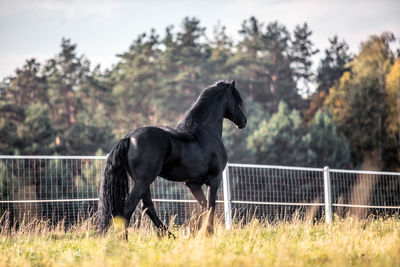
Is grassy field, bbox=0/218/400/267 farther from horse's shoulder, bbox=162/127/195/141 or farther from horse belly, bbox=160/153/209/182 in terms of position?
horse's shoulder, bbox=162/127/195/141

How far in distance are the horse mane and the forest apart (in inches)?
1043

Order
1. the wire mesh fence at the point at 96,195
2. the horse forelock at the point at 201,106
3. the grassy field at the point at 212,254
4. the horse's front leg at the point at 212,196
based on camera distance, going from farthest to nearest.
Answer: the wire mesh fence at the point at 96,195 < the horse forelock at the point at 201,106 < the horse's front leg at the point at 212,196 < the grassy field at the point at 212,254

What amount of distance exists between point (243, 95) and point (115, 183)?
38.0 m

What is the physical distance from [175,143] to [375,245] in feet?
8.35

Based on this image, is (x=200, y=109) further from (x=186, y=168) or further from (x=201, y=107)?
(x=186, y=168)

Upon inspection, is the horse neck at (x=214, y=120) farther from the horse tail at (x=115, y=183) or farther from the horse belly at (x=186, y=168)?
the horse tail at (x=115, y=183)

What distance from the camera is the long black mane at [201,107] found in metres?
6.92

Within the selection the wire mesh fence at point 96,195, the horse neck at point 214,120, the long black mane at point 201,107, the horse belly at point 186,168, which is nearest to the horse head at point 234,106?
the long black mane at point 201,107

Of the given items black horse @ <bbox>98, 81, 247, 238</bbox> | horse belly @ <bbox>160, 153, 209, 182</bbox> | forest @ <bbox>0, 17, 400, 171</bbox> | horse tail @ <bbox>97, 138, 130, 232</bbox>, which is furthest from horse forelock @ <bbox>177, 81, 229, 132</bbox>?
forest @ <bbox>0, 17, 400, 171</bbox>

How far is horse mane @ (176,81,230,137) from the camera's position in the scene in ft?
22.7

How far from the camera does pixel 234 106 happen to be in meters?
7.82

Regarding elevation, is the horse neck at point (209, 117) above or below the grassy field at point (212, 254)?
above

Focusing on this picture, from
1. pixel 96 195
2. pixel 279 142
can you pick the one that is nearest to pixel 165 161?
pixel 96 195

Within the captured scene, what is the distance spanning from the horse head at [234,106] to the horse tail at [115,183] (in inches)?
77.5
